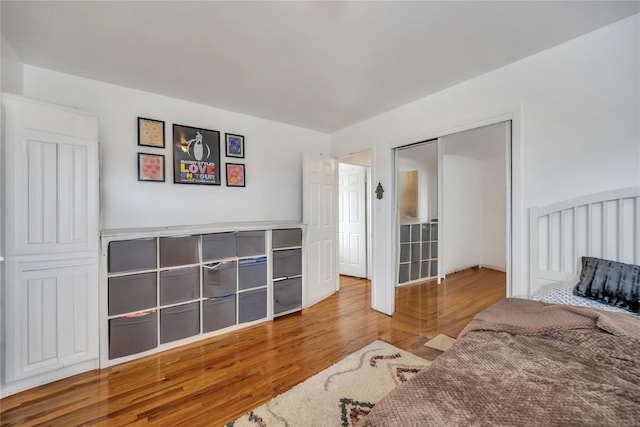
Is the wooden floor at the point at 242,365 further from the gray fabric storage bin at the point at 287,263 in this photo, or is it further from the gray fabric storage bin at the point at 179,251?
the gray fabric storage bin at the point at 179,251

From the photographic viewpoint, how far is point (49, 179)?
1.82 m

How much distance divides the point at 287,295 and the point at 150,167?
6.51 feet

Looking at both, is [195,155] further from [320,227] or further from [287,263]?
[320,227]

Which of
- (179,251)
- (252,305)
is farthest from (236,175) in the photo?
(252,305)

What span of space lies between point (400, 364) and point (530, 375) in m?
1.32

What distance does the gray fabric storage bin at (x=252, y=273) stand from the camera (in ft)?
8.87

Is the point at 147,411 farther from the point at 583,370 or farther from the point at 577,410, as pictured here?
the point at 583,370

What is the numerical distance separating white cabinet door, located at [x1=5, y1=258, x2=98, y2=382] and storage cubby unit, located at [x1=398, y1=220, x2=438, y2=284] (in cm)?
292

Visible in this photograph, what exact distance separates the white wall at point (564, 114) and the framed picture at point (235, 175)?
88.9 inches

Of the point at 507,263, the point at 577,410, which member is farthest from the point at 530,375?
the point at 507,263

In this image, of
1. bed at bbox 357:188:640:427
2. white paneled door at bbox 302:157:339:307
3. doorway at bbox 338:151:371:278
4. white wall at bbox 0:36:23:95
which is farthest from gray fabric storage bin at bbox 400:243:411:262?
white wall at bbox 0:36:23:95

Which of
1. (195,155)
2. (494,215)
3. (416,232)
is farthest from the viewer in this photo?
(416,232)

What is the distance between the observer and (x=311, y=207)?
11.2 ft

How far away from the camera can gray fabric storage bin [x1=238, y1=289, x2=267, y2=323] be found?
2.70 m
